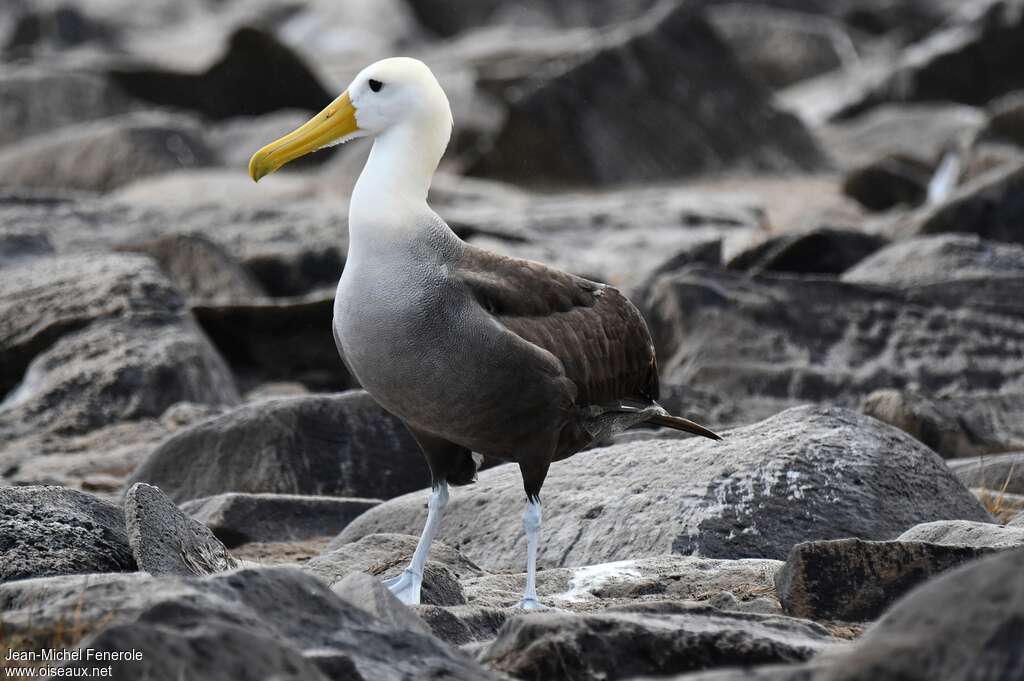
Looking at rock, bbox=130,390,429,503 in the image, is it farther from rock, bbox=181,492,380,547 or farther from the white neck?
the white neck

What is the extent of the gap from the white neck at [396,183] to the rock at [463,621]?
1.28 m

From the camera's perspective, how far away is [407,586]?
17.1 feet

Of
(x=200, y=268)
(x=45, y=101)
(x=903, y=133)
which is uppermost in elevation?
(x=200, y=268)

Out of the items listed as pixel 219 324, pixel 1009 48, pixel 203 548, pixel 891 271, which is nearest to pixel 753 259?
pixel 891 271

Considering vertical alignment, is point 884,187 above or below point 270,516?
below

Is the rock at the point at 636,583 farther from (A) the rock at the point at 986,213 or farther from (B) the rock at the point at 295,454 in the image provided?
(A) the rock at the point at 986,213

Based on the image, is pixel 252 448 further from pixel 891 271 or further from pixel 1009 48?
pixel 1009 48

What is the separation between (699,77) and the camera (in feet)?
60.4

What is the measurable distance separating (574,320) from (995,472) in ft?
A: 9.07

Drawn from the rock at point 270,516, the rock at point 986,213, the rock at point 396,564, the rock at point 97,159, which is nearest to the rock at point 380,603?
the rock at point 396,564

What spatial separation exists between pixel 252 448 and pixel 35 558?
271 cm

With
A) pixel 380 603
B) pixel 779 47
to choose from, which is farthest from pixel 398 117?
pixel 779 47

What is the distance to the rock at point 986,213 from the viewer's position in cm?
1281

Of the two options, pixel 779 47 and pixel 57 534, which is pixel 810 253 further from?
pixel 779 47
